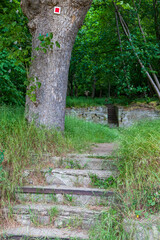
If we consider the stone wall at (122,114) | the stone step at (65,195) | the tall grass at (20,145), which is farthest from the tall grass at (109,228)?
the stone wall at (122,114)

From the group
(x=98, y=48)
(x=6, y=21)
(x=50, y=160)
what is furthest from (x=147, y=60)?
(x=50, y=160)

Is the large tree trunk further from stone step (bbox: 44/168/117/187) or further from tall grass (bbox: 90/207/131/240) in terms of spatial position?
tall grass (bbox: 90/207/131/240)

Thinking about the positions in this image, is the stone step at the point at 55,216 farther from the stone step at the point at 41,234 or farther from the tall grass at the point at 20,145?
the tall grass at the point at 20,145

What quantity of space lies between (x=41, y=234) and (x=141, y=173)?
1.18 meters

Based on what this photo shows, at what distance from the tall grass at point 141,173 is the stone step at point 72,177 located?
0.98 ft

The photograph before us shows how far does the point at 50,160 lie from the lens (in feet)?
9.98

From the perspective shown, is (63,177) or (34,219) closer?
(34,219)

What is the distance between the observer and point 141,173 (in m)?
2.34

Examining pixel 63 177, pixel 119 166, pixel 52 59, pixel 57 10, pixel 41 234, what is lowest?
pixel 41 234

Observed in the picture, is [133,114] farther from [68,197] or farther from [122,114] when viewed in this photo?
[68,197]

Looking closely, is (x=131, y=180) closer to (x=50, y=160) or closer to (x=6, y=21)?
(x=50, y=160)

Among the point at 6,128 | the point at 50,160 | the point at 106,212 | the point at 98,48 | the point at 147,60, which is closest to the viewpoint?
the point at 106,212

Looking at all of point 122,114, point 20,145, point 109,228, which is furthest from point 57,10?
point 122,114

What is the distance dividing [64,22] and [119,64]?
5.34m
